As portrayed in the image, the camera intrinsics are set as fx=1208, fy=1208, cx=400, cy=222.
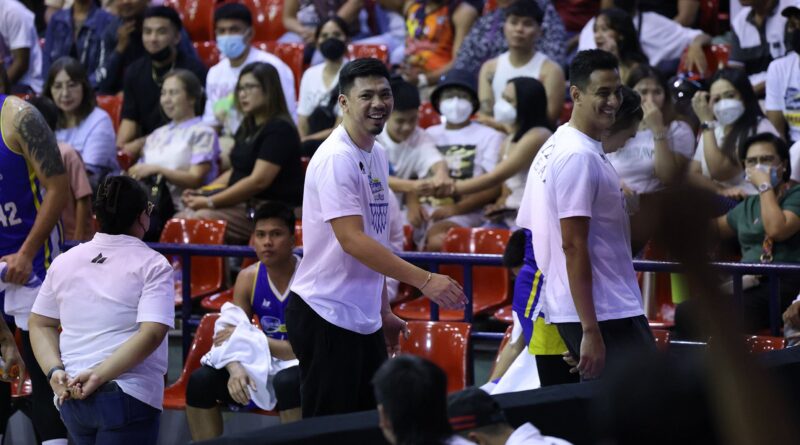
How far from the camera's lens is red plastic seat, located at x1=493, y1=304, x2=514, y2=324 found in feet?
21.6

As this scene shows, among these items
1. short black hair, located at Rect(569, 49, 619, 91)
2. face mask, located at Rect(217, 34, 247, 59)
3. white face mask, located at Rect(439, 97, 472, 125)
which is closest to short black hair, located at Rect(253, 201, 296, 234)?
short black hair, located at Rect(569, 49, 619, 91)

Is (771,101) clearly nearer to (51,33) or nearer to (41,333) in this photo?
(41,333)

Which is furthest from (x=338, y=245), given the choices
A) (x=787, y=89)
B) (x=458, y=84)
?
(x=787, y=89)

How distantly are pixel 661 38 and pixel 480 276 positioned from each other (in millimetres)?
2746

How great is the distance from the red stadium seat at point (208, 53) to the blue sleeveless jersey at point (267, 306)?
519cm

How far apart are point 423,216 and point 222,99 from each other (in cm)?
233

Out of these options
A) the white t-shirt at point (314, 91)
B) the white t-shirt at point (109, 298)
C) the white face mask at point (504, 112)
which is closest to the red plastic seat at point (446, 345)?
the white t-shirt at point (109, 298)

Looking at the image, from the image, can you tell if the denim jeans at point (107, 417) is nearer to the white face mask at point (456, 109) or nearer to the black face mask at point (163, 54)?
the white face mask at point (456, 109)

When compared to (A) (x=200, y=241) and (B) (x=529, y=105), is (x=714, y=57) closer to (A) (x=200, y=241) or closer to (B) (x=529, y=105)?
(B) (x=529, y=105)

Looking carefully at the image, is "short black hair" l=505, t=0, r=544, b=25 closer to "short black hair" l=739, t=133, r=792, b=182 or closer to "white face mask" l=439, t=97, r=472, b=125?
"white face mask" l=439, t=97, r=472, b=125

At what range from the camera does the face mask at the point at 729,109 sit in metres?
7.14

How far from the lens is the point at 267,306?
19.1 feet

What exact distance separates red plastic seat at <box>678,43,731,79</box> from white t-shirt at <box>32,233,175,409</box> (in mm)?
5307

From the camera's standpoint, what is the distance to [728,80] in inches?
285
